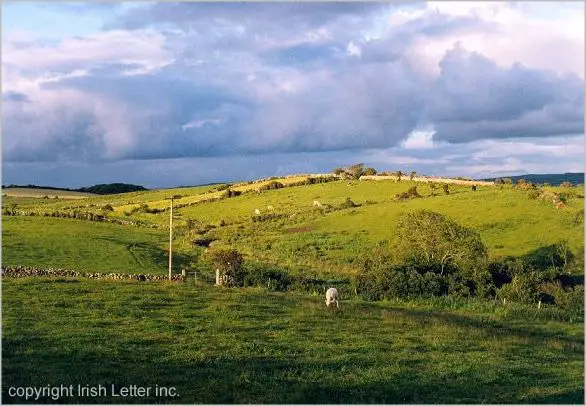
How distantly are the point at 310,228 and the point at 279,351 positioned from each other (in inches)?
2000

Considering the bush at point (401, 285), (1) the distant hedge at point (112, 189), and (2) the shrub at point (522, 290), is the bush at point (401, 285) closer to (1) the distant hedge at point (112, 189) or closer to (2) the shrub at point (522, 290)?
(2) the shrub at point (522, 290)

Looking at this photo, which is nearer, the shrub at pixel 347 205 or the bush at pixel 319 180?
the shrub at pixel 347 205

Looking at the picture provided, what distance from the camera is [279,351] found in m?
18.7

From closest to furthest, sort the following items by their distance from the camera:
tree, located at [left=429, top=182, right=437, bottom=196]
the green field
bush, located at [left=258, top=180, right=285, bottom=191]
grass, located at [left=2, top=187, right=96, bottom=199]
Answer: the green field, tree, located at [left=429, top=182, right=437, bottom=196], bush, located at [left=258, top=180, right=285, bottom=191], grass, located at [left=2, top=187, right=96, bottom=199]

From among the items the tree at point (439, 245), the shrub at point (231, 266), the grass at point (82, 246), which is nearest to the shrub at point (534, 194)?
the tree at point (439, 245)

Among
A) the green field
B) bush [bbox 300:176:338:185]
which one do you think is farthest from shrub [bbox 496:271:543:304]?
bush [bbox 300:176:338:185]

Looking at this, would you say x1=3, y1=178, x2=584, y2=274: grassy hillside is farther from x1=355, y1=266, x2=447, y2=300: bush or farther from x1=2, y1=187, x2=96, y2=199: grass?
x1=2, y1=187, x2=96, y2=199: grass

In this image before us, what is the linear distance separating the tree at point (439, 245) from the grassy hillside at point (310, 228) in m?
6.69

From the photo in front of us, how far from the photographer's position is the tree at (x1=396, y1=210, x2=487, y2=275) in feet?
146

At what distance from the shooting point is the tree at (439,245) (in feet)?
146

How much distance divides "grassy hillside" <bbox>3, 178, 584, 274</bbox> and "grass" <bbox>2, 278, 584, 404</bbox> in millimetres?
23990

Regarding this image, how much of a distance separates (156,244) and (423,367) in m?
50.9

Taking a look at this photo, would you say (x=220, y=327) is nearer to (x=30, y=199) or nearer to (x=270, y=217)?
(x=270, y=217)

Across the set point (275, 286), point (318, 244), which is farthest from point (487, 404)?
point (318, 244)
